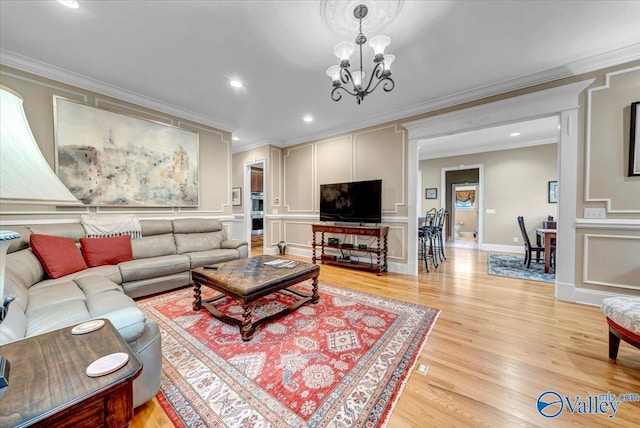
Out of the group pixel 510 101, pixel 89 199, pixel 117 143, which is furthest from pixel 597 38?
pixel 89 199

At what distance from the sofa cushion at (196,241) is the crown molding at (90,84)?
1.93m

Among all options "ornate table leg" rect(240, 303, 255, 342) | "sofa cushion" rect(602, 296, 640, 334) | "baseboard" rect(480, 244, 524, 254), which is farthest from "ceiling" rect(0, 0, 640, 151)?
"baseboard" rect(480, 244, 524, 254)

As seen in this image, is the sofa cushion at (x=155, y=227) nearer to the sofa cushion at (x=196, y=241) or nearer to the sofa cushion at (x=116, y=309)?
the sofa cushion at (x=196, y=241)

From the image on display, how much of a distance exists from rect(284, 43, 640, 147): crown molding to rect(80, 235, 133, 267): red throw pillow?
12.8ft

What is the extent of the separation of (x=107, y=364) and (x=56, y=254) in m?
2.30

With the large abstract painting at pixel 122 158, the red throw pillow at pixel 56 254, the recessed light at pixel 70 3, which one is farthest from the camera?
the large abstract painting at pixel 122 158

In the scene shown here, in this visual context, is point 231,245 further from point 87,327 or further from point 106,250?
point 87,327

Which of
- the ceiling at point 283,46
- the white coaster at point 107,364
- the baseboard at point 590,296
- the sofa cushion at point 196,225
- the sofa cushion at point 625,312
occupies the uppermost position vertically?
the ceiling at point 283,46

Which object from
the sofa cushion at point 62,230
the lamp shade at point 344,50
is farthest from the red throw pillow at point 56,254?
the lamp shade at point 344,50

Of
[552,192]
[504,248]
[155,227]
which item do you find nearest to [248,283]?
[155,227]

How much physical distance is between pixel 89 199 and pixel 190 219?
1.18 metres

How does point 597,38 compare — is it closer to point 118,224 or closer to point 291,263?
point 291,263

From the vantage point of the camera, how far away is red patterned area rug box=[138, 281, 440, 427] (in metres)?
1.24

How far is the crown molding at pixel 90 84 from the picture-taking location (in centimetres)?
244
